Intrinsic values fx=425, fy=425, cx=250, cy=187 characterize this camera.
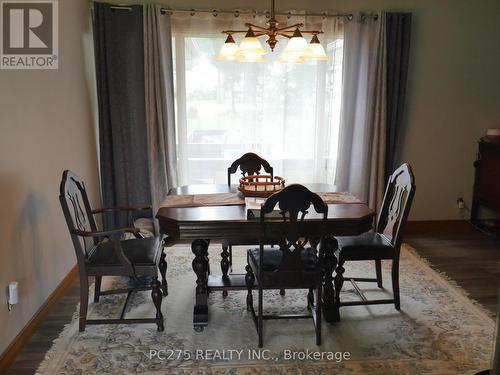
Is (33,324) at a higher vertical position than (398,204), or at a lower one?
lower

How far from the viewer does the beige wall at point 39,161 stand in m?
2.36

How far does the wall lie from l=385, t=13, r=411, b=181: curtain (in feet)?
0.58

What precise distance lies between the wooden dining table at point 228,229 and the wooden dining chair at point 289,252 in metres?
0.09

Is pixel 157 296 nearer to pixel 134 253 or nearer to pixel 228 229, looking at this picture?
pixel 134 253

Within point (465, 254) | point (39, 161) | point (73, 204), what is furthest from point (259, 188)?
point (465, 254)

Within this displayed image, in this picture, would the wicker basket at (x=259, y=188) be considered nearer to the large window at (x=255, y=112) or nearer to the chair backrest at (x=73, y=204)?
the chair backrest at (x=73, y=204)

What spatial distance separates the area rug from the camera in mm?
2268

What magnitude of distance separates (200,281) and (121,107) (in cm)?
203

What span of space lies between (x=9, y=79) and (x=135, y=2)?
1.83 meters

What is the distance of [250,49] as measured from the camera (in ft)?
8.21

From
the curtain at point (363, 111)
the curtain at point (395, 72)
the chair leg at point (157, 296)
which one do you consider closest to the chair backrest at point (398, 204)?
the curtain at point (363, 111)

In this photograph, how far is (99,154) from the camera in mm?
4051

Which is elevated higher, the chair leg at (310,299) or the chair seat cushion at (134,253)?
the chair seat cushion at (134,253)

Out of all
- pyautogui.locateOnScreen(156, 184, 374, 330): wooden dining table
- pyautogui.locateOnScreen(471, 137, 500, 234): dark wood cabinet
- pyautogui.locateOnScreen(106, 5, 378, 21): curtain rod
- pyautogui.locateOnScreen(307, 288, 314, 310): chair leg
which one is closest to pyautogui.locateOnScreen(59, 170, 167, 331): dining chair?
pyautogui.locateOnScreen(156, 184, 374, 330): wooden dining table
